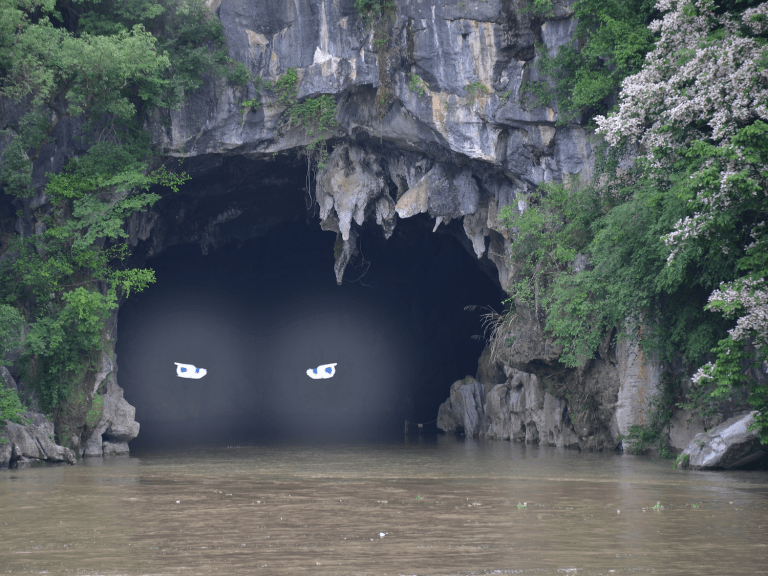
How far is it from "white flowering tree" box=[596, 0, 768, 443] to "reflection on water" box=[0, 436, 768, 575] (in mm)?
2894

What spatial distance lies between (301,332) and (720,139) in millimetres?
39174

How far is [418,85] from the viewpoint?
24141 millimetres

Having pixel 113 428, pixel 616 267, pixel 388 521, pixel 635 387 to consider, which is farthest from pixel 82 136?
pixel 388 521

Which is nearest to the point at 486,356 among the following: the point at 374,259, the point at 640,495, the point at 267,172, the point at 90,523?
the point at 374,259

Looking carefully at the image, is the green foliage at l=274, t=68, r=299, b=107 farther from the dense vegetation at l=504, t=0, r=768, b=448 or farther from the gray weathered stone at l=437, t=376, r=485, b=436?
the gray weathered stone at l=437, t=376, r=485, b=436

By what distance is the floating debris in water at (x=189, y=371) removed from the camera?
47875 mm

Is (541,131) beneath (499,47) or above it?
beneath

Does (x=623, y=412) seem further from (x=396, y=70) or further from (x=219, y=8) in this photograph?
(x=219, y=8)

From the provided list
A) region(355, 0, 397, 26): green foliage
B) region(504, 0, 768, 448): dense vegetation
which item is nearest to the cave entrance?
region(355, 0, 397, 26): green foliage

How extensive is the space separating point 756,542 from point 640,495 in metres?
4.01

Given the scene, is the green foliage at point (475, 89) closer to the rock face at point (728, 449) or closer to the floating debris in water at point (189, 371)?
the rock face at point (728, 449)

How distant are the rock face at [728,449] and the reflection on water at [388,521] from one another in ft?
2.31

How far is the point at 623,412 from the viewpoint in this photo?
20.7m

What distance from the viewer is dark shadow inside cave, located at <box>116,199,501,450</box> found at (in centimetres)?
4162
